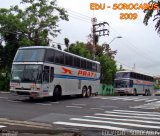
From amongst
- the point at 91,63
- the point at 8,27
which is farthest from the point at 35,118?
the point at 8,27

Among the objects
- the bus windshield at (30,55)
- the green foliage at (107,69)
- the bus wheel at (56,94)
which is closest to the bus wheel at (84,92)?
the bus wheel at (56,94)

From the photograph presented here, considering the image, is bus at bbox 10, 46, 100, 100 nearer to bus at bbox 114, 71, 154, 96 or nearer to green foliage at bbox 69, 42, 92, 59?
green foliage at bbox 69, 42, 92, 59

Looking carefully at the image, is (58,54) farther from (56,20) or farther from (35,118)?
(56,20)

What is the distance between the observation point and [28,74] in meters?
23.0

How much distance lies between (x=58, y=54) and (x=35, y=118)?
10837mm

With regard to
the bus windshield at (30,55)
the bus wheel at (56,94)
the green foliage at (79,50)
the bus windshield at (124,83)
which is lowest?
the bus wheel at (56,94)

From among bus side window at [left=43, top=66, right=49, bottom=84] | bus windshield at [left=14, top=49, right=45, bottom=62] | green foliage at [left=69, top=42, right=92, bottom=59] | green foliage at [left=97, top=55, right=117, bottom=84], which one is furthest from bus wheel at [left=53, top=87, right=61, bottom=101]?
green foliage at [left=97, top=55, right=117, bottom=84]

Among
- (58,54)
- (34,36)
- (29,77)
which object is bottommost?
(29,77)

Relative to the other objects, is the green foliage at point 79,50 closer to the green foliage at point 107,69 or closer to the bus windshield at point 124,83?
the green foliage at point 107,69

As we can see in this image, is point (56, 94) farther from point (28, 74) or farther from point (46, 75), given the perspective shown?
point (28, 74)

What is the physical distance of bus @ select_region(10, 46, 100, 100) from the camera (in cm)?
2292

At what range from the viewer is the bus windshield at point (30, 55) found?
23297 mm

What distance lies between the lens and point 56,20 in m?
44.2

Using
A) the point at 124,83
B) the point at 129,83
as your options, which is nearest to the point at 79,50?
the point at 124,83
